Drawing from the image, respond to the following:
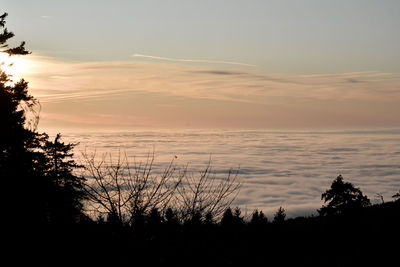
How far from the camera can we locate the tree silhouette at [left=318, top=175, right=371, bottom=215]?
4241 cm

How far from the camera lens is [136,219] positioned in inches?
516

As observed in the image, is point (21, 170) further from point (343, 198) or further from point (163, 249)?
point (343, 198)

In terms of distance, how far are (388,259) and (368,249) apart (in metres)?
4.47

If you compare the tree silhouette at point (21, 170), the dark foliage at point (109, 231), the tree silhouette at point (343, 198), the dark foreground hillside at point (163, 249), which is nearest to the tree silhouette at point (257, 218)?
A: the tree silhouette at point (343, 198)

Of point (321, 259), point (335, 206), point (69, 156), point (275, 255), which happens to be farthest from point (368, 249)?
point (69, 156)

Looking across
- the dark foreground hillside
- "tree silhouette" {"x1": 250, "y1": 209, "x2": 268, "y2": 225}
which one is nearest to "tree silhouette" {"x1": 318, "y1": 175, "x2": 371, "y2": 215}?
the dark foreground hillside

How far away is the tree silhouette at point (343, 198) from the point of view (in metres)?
42.4

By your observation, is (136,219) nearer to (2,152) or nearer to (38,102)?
(2,152)

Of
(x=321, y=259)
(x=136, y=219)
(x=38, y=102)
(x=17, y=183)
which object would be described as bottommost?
(x=321, y=259)

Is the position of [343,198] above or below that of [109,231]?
above

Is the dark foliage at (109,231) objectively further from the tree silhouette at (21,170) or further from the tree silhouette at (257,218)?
the tree silhouette at (257,218)

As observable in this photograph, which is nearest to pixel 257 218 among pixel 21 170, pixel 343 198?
pixel 343 198

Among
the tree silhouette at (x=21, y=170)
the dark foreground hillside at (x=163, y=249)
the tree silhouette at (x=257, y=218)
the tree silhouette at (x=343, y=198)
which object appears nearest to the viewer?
the dark foreground hillside at (x=163, y=249)

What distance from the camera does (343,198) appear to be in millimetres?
42969
